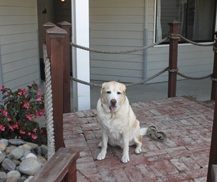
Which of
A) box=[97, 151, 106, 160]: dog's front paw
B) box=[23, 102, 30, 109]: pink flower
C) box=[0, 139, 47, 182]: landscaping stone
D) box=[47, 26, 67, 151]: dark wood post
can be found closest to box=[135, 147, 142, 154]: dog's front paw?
box=[97, 151, 106, 160]: dog's front paw

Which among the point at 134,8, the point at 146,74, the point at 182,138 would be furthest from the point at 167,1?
the point at 182,138

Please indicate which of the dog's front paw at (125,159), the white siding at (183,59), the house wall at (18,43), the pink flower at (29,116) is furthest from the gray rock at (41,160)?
the white siding at (183,59)

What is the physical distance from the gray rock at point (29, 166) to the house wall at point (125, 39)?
14.0ft

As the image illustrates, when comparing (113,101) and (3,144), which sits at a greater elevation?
(113,101)

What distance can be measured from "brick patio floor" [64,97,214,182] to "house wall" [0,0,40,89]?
7.24 ft

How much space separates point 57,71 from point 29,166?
925mm

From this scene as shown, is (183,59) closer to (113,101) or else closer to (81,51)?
(81,51)

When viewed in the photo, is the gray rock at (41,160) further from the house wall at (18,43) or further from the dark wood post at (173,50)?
the house wall at (18,43)

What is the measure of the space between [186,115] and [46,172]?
2.78m

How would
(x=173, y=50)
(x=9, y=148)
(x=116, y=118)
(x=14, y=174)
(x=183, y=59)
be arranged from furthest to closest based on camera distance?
(x=183, y=59)
(x=173, y=50)
(x=9, y=148)
(x=14, y=174)
(x=116, y=118)

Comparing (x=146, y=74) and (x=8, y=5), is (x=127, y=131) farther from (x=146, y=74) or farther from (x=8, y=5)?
(x=146, y=74)

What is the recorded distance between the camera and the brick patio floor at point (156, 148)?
2.35 metres

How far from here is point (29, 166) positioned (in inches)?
105

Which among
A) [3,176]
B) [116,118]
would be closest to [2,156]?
[3,176]
